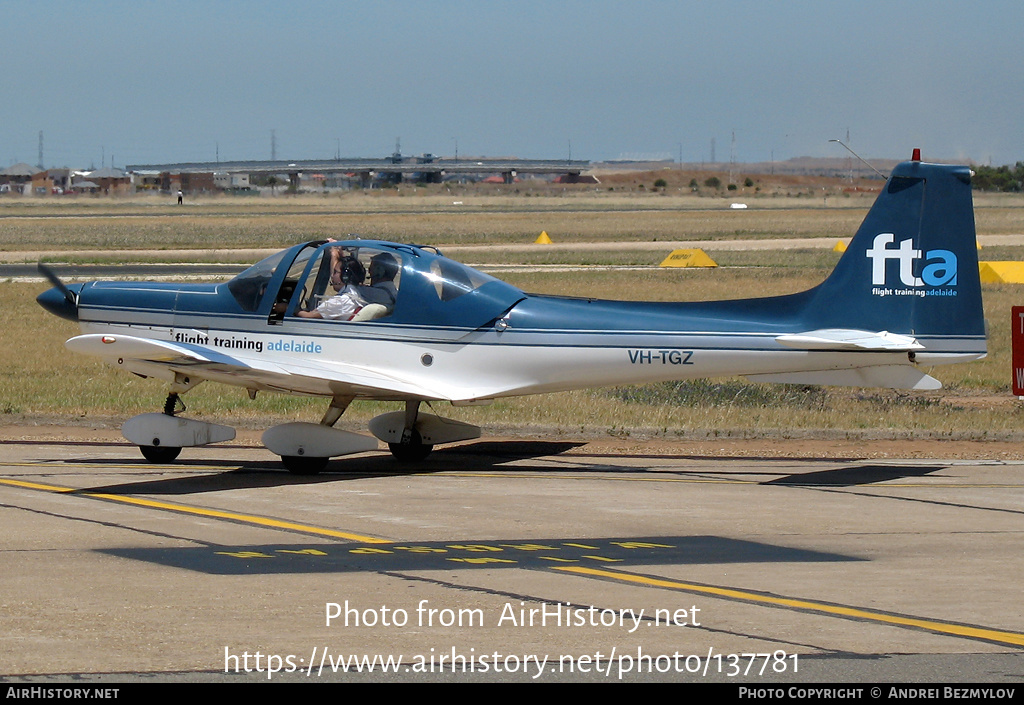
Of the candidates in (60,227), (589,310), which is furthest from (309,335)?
(60,227)

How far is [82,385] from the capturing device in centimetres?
1802

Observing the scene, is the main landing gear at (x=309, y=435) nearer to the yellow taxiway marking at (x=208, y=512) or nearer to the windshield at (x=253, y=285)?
the windshield at (x=253, y=285)

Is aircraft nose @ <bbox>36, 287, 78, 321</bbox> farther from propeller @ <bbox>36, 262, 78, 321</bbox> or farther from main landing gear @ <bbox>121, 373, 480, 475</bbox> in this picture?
main landing gear @ <bbox>121, 373, 480, 475</bbox>

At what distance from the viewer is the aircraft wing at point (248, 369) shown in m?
11.5

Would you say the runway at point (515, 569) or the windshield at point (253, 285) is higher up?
the windshield at point (253, 285)

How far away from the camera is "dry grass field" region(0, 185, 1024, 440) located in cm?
1548

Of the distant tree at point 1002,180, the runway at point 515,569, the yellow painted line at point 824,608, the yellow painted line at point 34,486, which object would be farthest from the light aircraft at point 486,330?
the distant tree at point 1002,180

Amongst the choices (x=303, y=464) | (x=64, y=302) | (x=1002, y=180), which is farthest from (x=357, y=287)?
(x=1002, y=180)

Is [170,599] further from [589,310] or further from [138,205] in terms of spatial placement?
[138,205]

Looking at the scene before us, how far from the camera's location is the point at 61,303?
13438 mm

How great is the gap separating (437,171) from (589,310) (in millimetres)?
185774

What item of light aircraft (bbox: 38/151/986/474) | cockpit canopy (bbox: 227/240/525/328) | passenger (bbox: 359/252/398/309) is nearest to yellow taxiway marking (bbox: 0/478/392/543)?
light aircraft (bbox: 38/151/986/474)

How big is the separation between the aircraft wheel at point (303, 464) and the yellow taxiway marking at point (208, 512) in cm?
169

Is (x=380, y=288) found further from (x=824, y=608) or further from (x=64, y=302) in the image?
(x=824, y=608)
